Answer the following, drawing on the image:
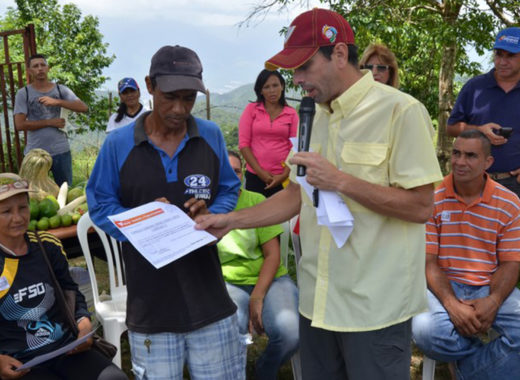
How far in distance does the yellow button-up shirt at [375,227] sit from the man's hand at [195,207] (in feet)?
1.67

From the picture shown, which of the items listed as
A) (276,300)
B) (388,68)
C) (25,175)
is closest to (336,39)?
(276,300)

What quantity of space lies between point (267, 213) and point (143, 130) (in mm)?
636

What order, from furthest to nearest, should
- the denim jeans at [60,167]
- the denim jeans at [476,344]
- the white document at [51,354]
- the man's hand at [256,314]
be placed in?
the denim jeans at [60,167], the man's hand at [256,314], the denim jeans at [476,344], the white document at [51,354]

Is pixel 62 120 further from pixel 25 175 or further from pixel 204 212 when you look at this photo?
pixel 204 212

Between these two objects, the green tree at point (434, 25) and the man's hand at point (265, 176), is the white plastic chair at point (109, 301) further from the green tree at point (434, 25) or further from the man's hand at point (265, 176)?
the green tree at point (434, 25)

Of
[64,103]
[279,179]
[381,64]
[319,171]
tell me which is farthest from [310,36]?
[64,103]

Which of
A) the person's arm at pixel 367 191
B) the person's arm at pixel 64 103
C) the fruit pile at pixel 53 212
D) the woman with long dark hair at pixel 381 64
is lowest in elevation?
the fruit pile at pixel 53 212

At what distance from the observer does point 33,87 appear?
6.00 metres

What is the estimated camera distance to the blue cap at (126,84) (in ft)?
19.1

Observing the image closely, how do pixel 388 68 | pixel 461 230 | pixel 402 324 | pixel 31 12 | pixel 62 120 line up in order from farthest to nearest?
pixel 31 12 → pixel 62 120 → pixel 388 68 → pixel 461 230 → pixel 402 324

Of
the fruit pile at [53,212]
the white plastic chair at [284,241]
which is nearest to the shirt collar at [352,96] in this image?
the white plastic chair at [284,241]

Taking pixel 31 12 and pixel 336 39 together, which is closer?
pixel 336 39

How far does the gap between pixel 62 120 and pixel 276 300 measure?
3933mm

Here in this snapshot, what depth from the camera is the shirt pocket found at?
5.61 feet
